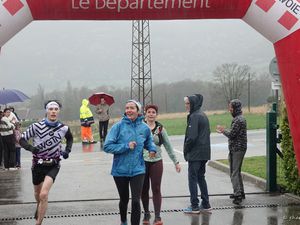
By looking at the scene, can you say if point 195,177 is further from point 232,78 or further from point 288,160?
point 232,78

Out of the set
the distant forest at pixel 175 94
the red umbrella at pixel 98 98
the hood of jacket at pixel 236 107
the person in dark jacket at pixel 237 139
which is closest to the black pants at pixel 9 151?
the red umbrella at pixel 98 98

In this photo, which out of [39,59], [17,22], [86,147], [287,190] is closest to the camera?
[17,22]

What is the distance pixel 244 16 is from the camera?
6.85m

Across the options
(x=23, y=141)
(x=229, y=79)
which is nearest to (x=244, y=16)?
(x=23, y=141)

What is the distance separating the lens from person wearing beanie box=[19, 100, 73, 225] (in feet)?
22.6

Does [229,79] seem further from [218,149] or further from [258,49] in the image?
[258,49]

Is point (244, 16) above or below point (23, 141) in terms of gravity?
above

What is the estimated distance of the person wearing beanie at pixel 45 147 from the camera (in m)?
6.88

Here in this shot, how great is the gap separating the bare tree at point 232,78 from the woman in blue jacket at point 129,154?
6075cm

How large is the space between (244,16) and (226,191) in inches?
166

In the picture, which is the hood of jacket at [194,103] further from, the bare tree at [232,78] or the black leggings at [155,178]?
the bare tree at [232,78]

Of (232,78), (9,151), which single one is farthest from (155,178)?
(232,78)

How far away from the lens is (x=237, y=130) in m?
8.52

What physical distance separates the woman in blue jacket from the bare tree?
199 ft
